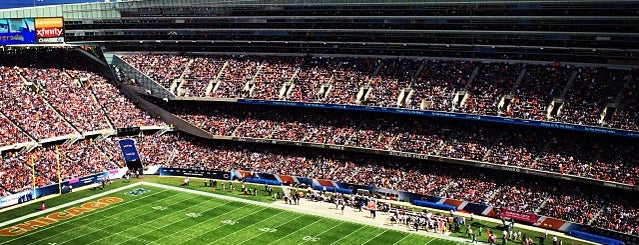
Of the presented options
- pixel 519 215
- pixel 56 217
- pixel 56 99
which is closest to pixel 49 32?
pixel 56 99

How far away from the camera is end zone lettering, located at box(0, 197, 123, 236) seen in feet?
132

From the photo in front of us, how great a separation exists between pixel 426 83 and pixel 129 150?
2618 centimetres

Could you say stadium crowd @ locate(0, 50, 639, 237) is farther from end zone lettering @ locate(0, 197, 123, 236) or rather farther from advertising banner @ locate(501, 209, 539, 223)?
end zone lettering @ locate(0, 197, 123, 236)

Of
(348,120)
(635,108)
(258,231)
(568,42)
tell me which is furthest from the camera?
(348,120)

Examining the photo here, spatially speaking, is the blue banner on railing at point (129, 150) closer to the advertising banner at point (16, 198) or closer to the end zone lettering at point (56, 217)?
the end zone lettering at point (56, 217)

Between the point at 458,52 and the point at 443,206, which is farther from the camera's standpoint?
the point at 458,52

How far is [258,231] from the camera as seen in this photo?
4022 cm

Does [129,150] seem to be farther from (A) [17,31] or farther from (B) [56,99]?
(A) [17,31]

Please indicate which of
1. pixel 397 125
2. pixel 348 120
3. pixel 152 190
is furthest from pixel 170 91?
pixel 397 125

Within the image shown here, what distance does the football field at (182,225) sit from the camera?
38.5m

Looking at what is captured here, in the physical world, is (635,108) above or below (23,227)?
above

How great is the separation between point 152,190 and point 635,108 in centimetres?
3467

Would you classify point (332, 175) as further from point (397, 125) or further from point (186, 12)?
point (186, 12)

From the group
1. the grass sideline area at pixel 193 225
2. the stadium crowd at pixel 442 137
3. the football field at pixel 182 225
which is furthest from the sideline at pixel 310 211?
the stadium crowd at pixel 442 137
